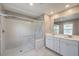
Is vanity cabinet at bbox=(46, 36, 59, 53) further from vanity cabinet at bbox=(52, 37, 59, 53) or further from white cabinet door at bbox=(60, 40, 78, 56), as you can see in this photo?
white cabinet door at bbox=(60, 40, 78, 56)

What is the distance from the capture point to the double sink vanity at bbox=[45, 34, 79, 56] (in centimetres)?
132

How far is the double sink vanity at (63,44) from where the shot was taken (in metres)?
1.32

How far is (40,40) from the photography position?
159 cm

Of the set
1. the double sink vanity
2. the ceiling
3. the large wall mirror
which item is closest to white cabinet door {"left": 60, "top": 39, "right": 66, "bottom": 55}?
the double sink vanity

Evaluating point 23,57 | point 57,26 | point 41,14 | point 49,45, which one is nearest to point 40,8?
point 41,14

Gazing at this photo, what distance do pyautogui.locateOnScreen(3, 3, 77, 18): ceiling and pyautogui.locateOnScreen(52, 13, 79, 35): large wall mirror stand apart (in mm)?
243

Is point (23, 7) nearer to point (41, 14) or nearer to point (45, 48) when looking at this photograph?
point (41, 14)

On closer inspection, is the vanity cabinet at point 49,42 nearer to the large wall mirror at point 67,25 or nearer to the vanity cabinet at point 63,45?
the vanity cabinet at point 63,45

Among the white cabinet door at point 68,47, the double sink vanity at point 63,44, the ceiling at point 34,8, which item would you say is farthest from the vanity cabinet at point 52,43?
the ceiling at point 34,8

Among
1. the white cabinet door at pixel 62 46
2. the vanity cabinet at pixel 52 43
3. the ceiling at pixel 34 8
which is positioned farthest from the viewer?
the vanity cabinet at pixel 52 43

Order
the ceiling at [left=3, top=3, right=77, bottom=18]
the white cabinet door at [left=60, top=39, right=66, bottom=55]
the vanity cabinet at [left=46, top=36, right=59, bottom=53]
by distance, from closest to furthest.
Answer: the ceiling at [left=3, top=3, right=77, bottom=18] → the white cabinet door at [left=60, top=39, right=66, bottom=55] → the vanity cabinet at [left=46, top=36, right=59, bottom=53]

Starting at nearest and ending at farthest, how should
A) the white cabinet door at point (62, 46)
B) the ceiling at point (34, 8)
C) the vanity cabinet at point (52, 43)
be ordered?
1. the ceiling at point (34, 8)
2. the white cabinet door at point (62, 46)
3. the vanity cabinet at point (52, 43)

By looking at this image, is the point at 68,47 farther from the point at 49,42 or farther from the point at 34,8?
the point at 34,8

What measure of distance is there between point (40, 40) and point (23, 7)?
0.76 metres
